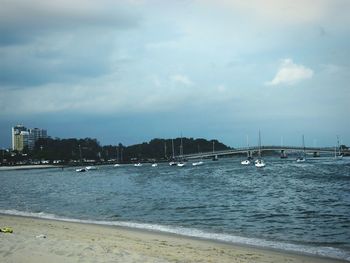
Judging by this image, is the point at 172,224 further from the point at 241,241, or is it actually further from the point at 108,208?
the point at 108,208

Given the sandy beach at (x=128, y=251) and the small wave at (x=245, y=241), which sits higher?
the sandy beach at (x=128, y=251)

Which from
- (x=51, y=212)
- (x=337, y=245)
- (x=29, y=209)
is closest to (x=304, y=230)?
(x=337, y=245)

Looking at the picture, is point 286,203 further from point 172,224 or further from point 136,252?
point 136,252

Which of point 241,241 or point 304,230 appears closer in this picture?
point 241,241

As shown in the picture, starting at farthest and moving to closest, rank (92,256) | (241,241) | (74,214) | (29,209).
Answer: (29,209), (74,214), (241,241), (92,256)

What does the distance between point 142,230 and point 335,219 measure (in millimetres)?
11774

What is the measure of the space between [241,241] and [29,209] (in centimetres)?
2697

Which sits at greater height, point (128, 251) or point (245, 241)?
point (128, 251)

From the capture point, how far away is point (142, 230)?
2609 centimetres

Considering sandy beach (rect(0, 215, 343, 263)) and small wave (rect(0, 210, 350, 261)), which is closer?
sandy beach (rect(0, 215, 343, 263))

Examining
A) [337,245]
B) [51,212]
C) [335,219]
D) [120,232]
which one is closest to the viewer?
[337,245]

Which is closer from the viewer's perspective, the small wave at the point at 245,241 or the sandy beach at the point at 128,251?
→ the sandy beach at the point at 128,251

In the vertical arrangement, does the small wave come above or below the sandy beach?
below

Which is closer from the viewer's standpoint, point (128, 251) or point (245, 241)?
point (128, 251)
